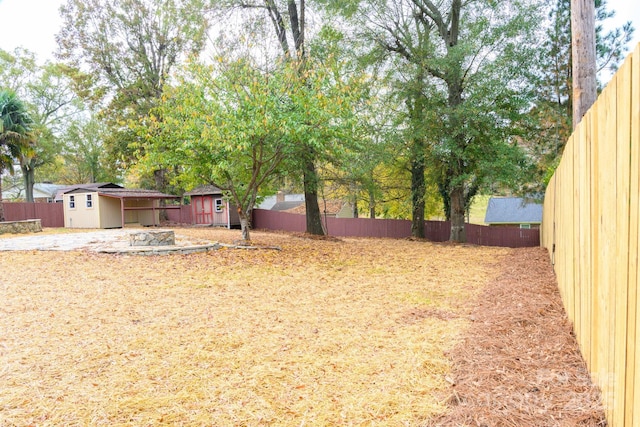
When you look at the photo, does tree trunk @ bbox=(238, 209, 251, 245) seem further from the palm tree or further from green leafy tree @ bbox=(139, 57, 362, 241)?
the palm tree

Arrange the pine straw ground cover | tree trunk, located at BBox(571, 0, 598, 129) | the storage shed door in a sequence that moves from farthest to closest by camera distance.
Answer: the storage shed door < tree trunk, located at BBox(571, 0, 598, 129) < the pine straw ground cover

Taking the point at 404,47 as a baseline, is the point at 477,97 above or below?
below

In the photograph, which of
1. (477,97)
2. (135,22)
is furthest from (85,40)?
(477,97)

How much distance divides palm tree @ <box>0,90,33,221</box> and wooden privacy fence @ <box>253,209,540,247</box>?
488 inches

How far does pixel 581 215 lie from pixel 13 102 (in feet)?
77.5

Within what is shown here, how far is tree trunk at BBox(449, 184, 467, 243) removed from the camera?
52.9 ft

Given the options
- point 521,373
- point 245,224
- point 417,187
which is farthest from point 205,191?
point 521,373

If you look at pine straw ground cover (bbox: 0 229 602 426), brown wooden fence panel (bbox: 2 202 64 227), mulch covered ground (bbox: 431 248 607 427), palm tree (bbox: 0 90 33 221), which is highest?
palm tree (bbox: 0 90 33 221)

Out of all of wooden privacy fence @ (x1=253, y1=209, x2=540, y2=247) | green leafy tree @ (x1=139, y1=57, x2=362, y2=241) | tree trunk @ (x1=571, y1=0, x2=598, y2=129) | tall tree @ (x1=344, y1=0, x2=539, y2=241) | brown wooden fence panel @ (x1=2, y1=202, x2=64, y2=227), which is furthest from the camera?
brown wooden fence panel @ (x1=2, y1=202, x2=64, y2=227)

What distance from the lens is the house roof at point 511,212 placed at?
31250 mm

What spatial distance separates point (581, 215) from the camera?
117 inches

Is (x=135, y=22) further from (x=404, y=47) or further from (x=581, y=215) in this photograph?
(x=581, y=215)

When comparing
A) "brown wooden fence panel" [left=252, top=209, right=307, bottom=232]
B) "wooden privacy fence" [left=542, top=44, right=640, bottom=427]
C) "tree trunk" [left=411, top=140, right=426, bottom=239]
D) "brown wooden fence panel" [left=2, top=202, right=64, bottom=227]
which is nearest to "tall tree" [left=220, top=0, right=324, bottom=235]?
"tree trunk" [left=411, top=140, right=426, bottom=239]

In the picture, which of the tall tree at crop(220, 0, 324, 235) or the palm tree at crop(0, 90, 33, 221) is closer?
the tall tree at crop(220, 0, 324, 235)
